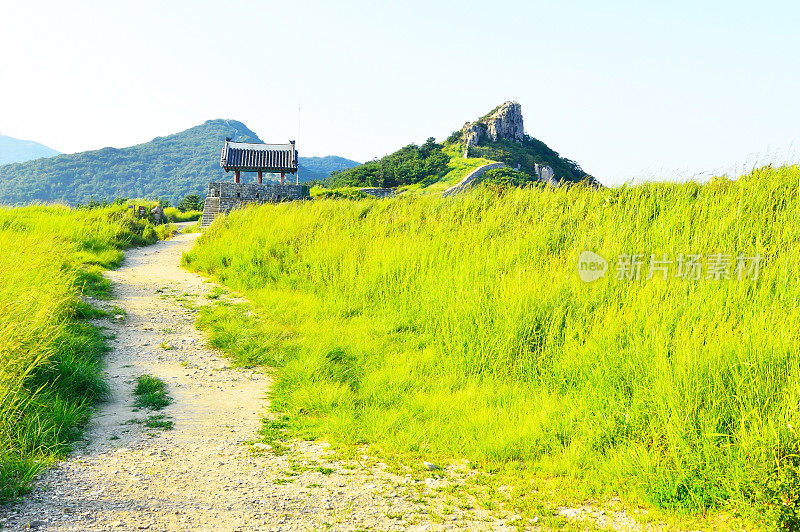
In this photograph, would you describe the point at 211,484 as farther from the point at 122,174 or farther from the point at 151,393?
the point at 122,174

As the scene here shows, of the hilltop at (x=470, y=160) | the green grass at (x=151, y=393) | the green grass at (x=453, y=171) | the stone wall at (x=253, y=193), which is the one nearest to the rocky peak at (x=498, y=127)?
the hilltop at (x=470, y=160)

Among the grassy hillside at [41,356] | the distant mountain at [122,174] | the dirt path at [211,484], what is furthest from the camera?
the distant mountain at [122,174]

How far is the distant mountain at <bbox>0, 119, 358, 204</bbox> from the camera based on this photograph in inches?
2643

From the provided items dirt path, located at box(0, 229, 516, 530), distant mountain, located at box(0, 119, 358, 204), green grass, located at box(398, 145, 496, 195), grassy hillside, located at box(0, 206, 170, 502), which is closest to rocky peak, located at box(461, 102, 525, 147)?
green grass, located at box(398, 145, 496, 195)

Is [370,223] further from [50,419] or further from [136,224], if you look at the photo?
[136,224]

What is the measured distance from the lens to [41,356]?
13.2 feet

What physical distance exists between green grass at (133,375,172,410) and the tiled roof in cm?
1856

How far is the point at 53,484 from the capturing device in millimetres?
2928

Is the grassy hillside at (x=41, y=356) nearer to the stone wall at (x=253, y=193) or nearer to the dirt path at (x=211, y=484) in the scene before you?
the dirt path at (x=211, y=484)

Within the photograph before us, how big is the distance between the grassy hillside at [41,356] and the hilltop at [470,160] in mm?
25894

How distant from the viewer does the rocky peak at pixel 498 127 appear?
65.4 meters

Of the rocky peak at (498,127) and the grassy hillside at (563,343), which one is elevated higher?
the rocky peak at (498,127)

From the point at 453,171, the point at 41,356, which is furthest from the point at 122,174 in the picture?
the point at 41,356

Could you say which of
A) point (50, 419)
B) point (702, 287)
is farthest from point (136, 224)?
point (702, 287)
